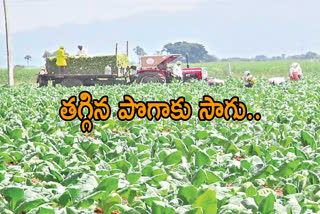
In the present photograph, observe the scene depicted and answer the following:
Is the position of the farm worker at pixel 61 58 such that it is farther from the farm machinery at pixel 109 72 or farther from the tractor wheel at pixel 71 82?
the tractor wheel at pixel 71 82

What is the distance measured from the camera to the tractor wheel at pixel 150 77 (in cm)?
2258

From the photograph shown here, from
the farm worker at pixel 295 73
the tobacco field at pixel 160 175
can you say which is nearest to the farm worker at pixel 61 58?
the farm worker at pixel 295 73

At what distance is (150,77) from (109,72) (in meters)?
1.88

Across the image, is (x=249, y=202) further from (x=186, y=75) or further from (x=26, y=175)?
(x=186, y=75)

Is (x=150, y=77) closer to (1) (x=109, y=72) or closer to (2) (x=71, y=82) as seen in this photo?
(1) (x=109, y=72)

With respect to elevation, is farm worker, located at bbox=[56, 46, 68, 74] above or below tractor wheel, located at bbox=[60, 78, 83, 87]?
above

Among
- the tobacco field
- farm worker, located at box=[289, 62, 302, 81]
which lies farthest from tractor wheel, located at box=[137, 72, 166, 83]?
the tobacco field

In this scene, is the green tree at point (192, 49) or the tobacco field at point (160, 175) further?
the green tree at point (192, 49)

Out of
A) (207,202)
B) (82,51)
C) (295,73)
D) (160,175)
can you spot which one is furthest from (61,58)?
(207,202)

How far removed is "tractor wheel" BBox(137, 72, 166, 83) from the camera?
2258cm

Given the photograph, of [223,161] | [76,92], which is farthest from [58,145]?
[76,92]

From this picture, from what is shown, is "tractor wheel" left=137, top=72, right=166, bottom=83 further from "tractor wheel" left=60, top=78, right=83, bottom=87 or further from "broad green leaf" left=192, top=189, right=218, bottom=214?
"broad green leaf" left=192, top=189, right=218, bottom=214

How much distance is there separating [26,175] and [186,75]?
1973 centimetres

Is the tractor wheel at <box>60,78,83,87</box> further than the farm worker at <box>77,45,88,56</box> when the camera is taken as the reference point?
No
